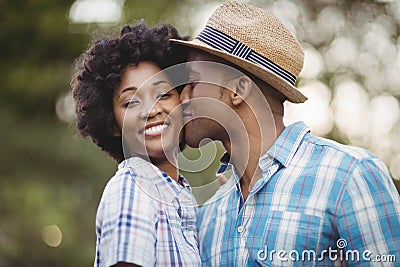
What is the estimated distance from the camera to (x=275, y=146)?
2275mm

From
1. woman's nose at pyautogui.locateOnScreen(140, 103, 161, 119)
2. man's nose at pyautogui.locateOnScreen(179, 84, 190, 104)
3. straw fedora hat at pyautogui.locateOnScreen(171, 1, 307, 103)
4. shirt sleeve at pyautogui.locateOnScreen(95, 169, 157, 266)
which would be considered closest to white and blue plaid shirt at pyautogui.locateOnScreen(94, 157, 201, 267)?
shirt sleeve at pyautogui.locateOnScreen(95, 169, 157, 266)

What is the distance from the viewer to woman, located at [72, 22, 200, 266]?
2061 mm

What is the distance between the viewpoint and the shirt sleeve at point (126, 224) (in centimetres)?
200

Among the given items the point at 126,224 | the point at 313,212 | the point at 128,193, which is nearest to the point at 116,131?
the point at 128,193

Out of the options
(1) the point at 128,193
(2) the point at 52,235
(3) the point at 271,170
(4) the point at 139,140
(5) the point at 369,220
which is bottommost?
(5) the point at 369,220

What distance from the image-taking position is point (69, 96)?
6.44 metres

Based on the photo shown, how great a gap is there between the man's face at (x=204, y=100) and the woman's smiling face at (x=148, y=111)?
4 cm

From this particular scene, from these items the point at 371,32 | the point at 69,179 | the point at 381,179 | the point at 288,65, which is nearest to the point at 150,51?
the point at 288,65

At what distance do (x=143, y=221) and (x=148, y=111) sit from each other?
41 cm

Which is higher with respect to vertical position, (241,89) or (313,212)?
(241,89)

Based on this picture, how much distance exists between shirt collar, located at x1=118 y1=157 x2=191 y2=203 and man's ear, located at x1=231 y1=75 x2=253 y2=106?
1.12 ft

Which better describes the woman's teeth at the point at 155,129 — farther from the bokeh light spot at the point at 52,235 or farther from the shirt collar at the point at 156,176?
the bokeh light spot at the point at 52,235

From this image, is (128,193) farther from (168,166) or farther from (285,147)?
(285,147)

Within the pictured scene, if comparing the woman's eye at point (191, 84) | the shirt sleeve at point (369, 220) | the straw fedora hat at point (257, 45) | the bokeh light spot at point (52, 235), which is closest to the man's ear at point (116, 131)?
the woman's eye at point (191, 84)
